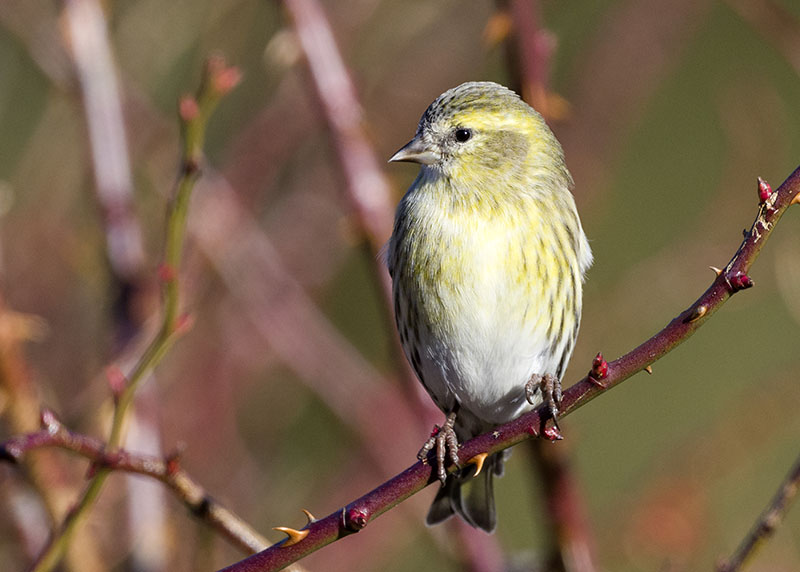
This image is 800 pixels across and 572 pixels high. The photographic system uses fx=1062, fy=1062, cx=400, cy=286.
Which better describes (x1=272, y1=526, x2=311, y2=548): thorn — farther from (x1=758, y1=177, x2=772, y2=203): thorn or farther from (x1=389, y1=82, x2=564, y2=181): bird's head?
(x1=389, y1=82, x2=564, y2=181): bird's head

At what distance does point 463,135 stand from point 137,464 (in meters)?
1.64

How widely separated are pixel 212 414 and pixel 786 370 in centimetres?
224

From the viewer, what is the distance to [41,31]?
14.0 ft

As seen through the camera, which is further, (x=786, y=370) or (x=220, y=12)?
(x=220, y=12)

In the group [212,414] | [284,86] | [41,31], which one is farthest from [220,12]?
[212,414]

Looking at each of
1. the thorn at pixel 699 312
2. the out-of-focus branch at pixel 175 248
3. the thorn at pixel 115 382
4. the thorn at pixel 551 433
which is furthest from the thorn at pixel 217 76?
the thorn at pixel 699 312

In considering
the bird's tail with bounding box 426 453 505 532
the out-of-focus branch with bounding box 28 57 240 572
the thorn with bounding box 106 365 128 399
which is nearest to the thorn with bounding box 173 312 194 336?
the out-of-focus branch with bounding box 28 57 240 572

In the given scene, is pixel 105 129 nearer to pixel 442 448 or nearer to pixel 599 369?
pixel 442 448

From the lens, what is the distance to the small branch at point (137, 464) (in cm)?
200

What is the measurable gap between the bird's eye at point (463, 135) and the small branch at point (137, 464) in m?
1.51

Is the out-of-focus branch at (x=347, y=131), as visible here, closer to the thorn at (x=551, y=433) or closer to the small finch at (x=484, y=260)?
the small finch at (x=484, y=260)

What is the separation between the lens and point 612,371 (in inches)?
77.5

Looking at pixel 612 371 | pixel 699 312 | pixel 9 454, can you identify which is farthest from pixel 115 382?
pixel 699 312

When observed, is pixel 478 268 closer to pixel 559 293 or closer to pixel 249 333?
pixel 559 293
